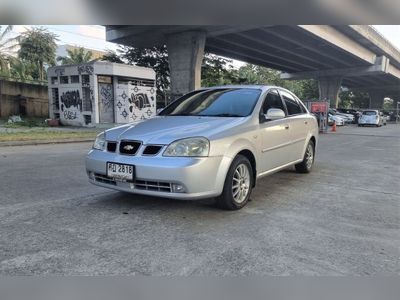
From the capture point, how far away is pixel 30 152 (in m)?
10.3

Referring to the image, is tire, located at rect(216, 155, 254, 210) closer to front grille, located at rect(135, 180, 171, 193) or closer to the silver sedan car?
the silver sedan car

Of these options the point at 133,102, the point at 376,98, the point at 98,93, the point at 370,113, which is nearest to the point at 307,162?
the point at 98,93

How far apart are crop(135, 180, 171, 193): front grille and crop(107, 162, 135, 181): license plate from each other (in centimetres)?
11

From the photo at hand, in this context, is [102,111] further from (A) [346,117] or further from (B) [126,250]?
(A) [346,117]

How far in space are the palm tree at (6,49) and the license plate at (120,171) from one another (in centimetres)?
3046

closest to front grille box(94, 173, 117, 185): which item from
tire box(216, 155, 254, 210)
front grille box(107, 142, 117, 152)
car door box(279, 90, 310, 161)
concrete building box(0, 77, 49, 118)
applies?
front grille box(107, 142, 117, 152)

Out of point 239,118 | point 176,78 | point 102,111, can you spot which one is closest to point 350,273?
point 239,118

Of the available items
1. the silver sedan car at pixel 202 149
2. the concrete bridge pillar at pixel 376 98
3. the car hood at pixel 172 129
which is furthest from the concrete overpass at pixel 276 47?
the concrete bridge pillar at pixel 376 98

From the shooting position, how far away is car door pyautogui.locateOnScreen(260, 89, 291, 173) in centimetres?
518

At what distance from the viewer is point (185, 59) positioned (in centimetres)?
2534

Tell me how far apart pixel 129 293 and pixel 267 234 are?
5.42 ft

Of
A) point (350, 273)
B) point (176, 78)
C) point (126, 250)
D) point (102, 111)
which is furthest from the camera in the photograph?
point (176, 78)

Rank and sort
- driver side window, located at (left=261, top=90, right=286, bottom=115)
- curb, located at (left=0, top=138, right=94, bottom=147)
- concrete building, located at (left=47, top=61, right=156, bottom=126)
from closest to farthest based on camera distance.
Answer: driver side window, located at (left=261, top=90, right=286, bottom=115)
curb, located at (left=0, top=138, right=94, bottom=147)
concrete building, located at (left=47, top=61, right=156, bottom=126)

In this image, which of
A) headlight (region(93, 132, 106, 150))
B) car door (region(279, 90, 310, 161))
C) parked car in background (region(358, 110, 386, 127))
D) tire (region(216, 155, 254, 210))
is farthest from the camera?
parked car in background (region(358, 110, 386, 127))
